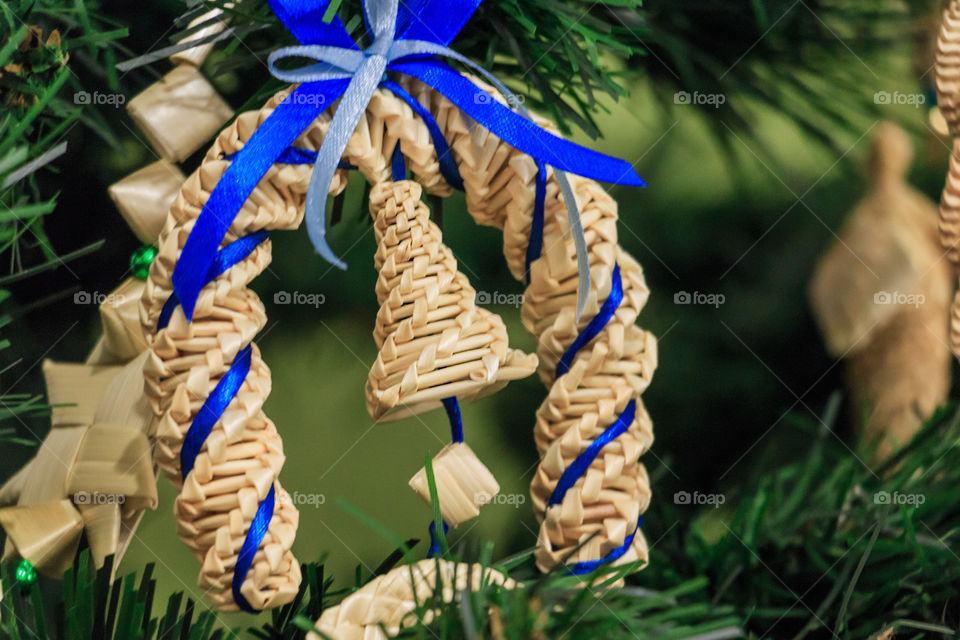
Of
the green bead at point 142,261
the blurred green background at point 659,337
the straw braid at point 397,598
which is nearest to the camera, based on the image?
the straw braid at point 397,598

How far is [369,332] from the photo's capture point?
51 centimetres

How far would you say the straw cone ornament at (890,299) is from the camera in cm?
47

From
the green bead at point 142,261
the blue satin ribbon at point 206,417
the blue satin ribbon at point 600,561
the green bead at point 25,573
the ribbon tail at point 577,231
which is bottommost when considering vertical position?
the green bead at point 25,573

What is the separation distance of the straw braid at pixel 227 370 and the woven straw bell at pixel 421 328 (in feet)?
0.09

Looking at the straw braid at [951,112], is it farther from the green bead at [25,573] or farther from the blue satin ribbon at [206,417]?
the green bead at [25,573]

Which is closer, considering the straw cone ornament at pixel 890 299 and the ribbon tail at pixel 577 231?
the ribbon tail at pixel 577 231

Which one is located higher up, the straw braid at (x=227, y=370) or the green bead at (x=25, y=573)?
the straw braid at (x=227, y=370)

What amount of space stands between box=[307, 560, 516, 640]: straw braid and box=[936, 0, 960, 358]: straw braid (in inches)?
10.3

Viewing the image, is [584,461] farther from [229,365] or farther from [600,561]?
[229,365]

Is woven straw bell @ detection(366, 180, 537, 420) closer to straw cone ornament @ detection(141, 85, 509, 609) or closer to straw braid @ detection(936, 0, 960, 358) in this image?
straw cone ornament @ detection(141, 85, 509, 609)

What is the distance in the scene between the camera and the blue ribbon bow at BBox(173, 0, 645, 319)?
33 cm

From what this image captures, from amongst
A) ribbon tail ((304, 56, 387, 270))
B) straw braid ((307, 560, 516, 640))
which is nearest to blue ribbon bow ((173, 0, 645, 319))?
ribbon tail ((304, 56, 387, 270))

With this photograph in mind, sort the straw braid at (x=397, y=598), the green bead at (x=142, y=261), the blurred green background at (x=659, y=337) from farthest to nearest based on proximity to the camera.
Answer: the blurred green background at (x=659, y=337) < the green bead at (x=142, y=261) < the straw braid at (x=397, y=598)

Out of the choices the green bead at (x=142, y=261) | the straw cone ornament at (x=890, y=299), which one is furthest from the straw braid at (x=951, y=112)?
the green bead at (x=142, y=261)
